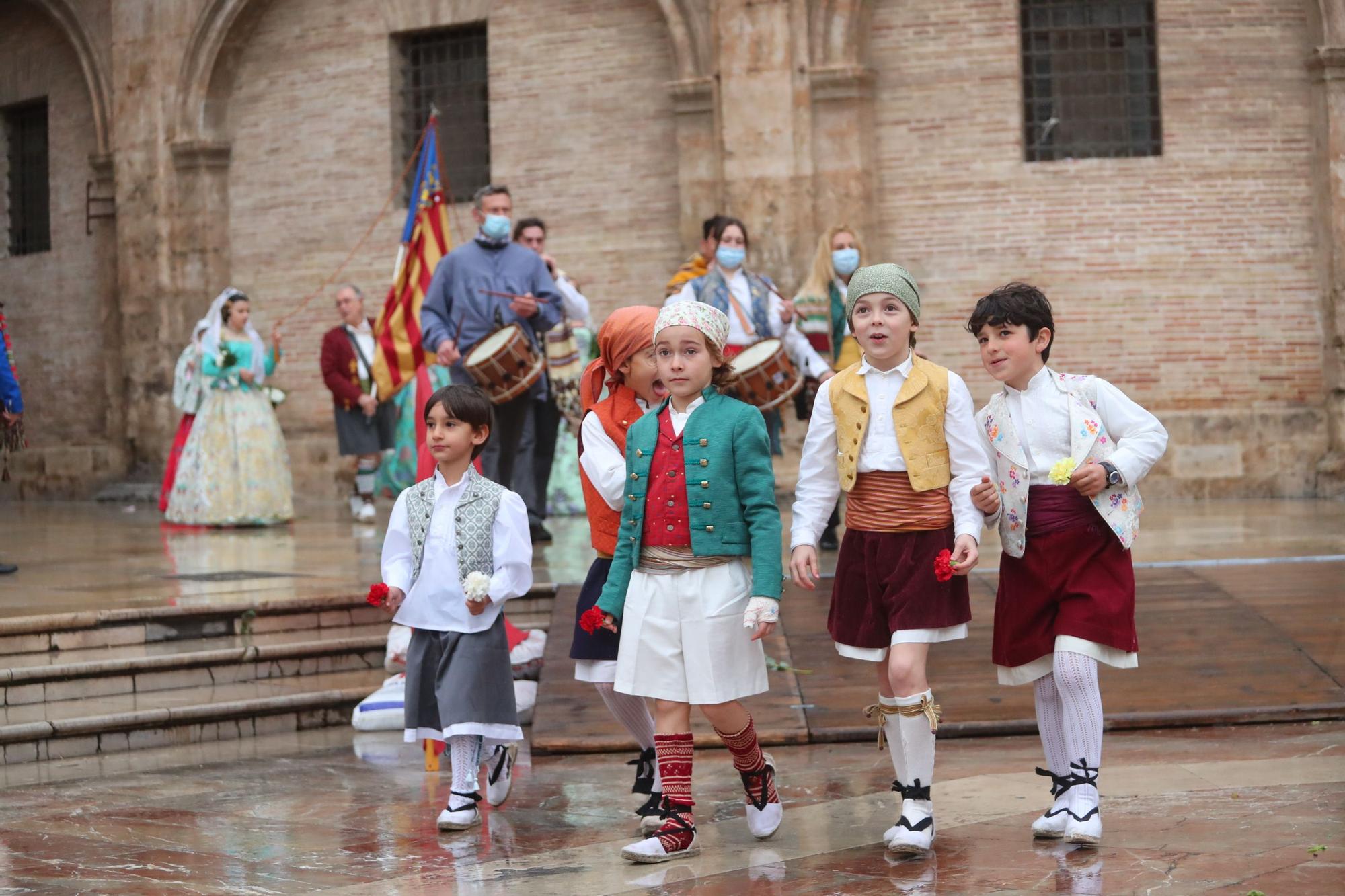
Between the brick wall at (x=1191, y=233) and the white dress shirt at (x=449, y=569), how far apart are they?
915 centimetres

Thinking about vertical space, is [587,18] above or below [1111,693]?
above

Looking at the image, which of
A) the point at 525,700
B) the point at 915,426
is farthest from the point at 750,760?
the point at 525,700

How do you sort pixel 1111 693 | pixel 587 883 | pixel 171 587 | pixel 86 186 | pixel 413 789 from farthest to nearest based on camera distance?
pixel 86 186, pixel 171 587, pixel 1111 693, pixel 413 789, pixel 587 883

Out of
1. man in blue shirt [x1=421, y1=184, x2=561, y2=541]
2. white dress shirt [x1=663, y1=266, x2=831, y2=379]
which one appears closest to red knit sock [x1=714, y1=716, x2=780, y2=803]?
white dress shirt [x1=663, y1=266, x2=831, y2=379]

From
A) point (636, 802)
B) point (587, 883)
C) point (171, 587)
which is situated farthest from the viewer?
point (171, 587)

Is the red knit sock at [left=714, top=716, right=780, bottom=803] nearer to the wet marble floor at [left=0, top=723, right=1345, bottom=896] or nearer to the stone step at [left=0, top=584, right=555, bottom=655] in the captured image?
the wet marble floor at [left=0, top=723, right=1345, bottom=896]

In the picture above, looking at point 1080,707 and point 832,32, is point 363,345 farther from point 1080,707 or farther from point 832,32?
point 1080,707

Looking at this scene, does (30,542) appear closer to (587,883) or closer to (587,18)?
(587,18)

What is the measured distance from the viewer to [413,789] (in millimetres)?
5559

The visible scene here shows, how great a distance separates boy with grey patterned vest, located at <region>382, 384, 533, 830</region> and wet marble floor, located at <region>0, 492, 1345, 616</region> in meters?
2.74

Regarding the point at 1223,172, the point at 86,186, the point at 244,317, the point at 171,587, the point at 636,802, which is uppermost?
the point at 86,186

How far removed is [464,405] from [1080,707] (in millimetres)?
2097

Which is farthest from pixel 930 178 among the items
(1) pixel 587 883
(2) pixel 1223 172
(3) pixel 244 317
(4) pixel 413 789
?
(1) pixel 587 883

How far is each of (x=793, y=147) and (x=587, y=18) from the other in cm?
260
